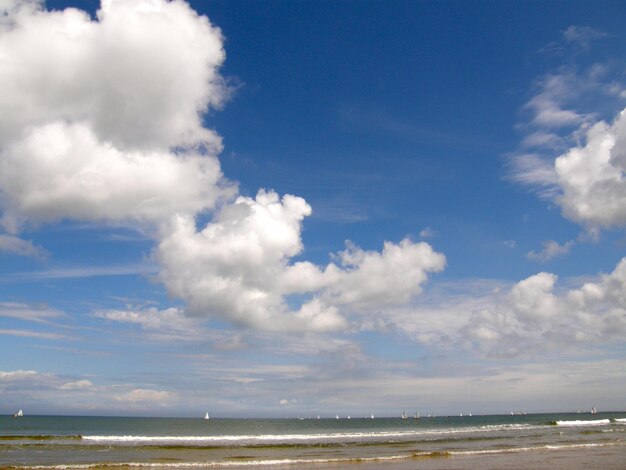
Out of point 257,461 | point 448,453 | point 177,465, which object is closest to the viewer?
point 177,465

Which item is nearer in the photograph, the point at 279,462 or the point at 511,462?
the point at 511,462

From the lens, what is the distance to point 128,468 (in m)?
30.2

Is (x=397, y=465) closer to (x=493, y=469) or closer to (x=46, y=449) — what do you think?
(x=493, y=469)

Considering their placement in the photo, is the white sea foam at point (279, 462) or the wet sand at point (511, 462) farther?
the white sea foam at point (279, 462)

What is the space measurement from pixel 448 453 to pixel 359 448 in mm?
9370

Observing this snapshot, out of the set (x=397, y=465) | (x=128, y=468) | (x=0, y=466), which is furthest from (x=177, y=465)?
(x=397, y=465)

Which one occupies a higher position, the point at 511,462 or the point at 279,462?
the point at 279,462

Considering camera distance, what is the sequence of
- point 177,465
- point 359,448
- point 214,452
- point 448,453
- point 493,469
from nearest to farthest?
point 493,469, point 177,465, point 448,453, point 214,452, point 359,448

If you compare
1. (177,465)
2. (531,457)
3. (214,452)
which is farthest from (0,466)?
(531,457)

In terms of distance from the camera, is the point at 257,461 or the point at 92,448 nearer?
the point at 257,461

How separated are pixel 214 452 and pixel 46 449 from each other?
1407cm

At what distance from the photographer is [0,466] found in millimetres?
29938

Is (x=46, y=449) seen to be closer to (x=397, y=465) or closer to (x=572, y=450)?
(x=397, y=465)

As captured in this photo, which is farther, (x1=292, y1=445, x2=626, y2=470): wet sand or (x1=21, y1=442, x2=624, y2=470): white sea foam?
(x1=21, y1=442, x2=624, y2=470): white sea foam
